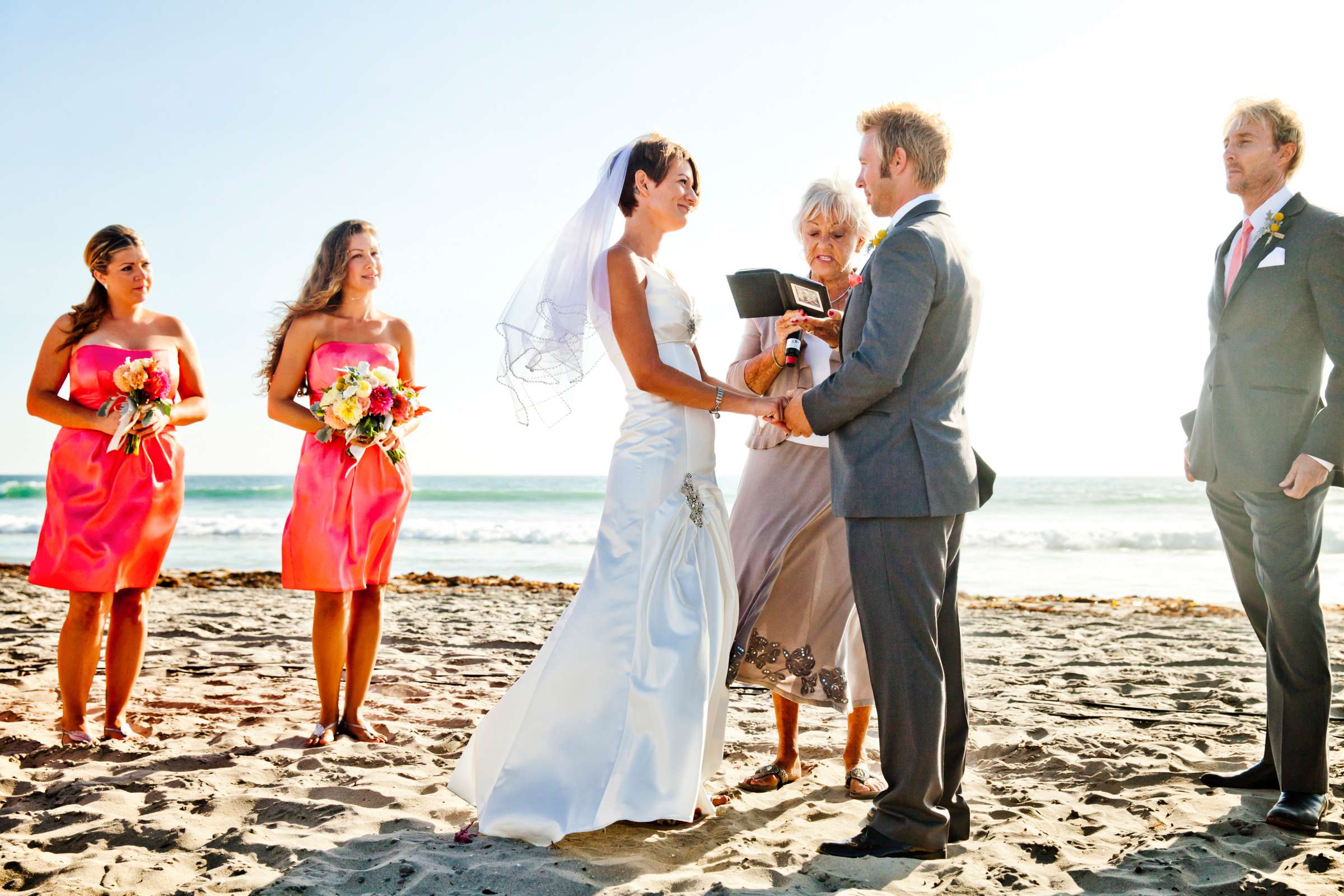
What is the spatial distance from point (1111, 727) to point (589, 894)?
289 cm

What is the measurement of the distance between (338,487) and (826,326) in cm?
220

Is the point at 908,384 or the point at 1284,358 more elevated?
the point at 1284,358

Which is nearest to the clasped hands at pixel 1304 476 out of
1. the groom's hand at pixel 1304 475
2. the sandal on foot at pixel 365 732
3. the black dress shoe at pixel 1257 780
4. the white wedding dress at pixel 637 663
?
the groom's hand at pixel 1304 475

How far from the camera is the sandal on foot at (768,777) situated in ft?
11.6

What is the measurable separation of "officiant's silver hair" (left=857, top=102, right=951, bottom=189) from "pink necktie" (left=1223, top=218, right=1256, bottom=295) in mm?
1196

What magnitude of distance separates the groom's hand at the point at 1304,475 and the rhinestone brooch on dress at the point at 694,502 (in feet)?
5.88

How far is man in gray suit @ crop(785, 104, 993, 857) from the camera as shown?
106 inches

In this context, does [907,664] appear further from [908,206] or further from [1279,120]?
[1279,120]

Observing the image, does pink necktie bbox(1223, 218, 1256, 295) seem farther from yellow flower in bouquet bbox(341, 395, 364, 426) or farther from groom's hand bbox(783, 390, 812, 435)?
yellow flower in bouquet bbox(341, 395, 364, 426)

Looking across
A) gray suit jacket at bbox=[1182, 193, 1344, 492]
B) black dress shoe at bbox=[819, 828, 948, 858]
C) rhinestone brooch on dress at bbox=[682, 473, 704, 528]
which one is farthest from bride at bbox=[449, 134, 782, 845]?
gray suit jacket at bbox=[1182, 193, 1344, 492]

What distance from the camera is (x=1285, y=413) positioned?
10.2 feet

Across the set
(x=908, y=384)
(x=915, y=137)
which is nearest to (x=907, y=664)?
(x=908, y=384)

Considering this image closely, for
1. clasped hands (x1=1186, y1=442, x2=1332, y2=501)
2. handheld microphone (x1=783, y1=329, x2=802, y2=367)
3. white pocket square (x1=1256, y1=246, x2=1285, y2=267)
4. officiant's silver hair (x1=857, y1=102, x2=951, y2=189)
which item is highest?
officiant's silver hair (x1=857, y1=102, x2=951, y2=189)

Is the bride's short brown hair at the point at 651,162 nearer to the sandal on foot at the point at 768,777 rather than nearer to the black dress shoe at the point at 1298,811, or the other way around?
the sandal on foot at the point at 768,777
